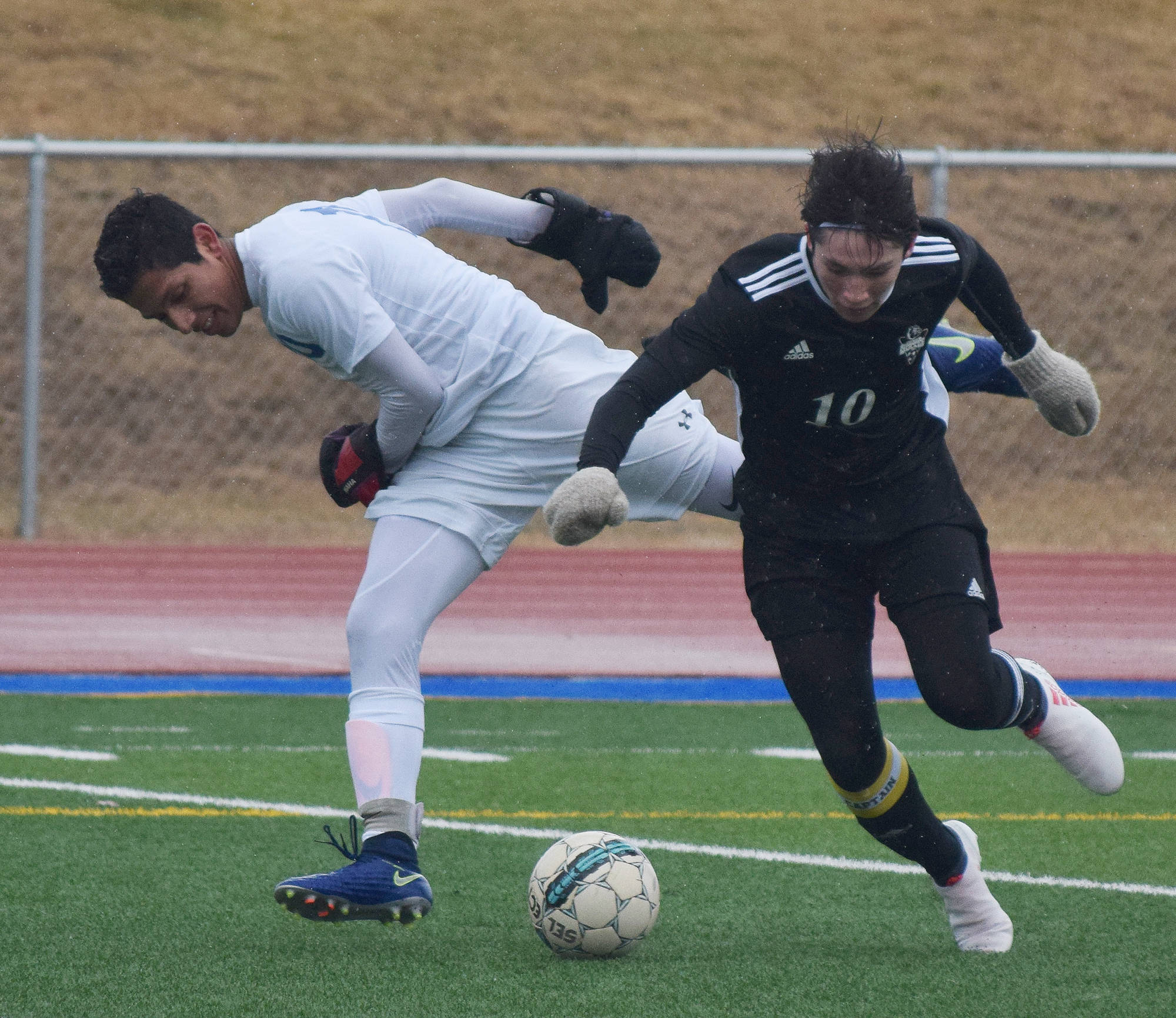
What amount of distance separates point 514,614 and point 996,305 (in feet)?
19.4

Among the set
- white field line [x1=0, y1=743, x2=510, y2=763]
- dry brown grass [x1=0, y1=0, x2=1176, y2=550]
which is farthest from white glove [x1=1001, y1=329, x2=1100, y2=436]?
dry brown grass [x1=0, y1=0, x2=1176, y2=550]

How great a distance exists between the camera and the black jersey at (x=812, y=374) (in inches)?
141

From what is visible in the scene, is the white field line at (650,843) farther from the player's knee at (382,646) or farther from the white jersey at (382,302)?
the white jersey at (382,302)

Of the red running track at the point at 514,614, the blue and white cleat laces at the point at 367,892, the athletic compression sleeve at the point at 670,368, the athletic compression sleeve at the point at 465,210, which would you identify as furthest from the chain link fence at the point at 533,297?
the blue and white cleat laces at the point at 367,892

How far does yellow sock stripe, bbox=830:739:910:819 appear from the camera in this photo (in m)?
3.86

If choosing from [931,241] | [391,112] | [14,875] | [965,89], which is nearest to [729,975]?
[931,241]

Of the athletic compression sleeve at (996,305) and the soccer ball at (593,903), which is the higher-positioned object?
the athletic compression sleeve at (996,305)

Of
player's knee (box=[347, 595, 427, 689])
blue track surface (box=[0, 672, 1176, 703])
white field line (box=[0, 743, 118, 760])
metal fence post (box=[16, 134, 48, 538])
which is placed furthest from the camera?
metal fence post (box=[16, 134, 48, 538])

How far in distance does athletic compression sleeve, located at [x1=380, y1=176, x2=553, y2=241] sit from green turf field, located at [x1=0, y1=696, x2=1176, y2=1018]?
5.63ft

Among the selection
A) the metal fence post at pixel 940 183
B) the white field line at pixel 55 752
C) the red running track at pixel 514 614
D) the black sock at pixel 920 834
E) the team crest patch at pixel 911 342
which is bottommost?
the red running track at pixel 514 614

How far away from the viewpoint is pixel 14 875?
14.9 ft

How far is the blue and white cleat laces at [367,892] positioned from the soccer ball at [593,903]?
26 centimetres

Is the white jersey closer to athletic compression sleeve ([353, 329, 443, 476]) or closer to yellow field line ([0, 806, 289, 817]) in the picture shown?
athletic compression sleeve ([353, 329, 443, 476])

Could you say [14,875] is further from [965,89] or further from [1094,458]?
[965,89]
